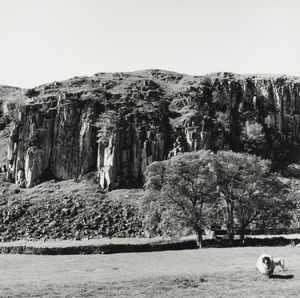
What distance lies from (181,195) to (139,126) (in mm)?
49265

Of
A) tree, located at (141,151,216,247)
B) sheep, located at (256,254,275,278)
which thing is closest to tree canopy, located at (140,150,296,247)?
tree, located at (141,151,216,247)

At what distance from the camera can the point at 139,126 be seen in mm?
99688

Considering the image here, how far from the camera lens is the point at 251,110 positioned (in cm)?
11562

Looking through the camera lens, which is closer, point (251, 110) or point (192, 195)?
point (192, 195)

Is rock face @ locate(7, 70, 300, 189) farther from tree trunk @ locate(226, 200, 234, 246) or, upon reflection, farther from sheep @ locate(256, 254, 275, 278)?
sheep @ locate(256, 254, 275, 278)

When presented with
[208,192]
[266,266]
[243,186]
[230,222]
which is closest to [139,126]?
[208,192]

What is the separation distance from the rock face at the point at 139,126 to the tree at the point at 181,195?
1457 inches

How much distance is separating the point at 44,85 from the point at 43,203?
58882 mm

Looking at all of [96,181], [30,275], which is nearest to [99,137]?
[96,181]

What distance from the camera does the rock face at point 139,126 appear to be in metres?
95.4

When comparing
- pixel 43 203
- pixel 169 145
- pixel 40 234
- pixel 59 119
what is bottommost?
pixel 40 234

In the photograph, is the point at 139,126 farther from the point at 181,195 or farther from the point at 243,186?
the point at 243,186

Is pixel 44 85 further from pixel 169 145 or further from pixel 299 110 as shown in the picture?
pixel 299 110

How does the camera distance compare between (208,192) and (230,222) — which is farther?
(230,222)
